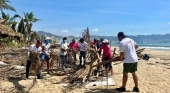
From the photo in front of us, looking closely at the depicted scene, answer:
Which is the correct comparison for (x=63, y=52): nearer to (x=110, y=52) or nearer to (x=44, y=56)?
(x=44, y=56)

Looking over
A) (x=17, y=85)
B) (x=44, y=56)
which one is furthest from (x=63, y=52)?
(x=17, y=85)

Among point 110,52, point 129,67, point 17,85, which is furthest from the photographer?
point 110,52

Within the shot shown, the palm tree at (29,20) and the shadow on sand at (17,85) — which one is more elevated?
the palm tree at (29,20)

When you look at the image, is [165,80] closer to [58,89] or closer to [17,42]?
[58,89]

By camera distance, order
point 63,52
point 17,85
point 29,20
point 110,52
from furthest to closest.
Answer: point 29,20, point 63,52, point 110,52, point 17,85

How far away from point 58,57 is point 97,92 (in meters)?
4.04

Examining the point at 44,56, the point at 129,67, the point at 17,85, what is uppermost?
the point at 44,56

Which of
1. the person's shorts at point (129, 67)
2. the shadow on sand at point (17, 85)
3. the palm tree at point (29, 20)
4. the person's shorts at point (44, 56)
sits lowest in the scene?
the shadow on sand at point (17, 85)

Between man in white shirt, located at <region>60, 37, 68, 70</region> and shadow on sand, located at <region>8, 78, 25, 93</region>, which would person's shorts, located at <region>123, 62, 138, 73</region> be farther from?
man in white shirt, located at <region>60, 37, 68, 70</region>

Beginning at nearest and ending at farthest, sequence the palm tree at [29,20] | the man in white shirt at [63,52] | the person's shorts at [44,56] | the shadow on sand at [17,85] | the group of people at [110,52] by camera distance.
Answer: the group of people at [110,52]
the shadow on sand at [17,85]
the person's shorts at [44,56]
the man in white shirt at [63,52]
the palm tree at [29,20]

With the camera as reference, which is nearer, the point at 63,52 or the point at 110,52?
the point at 110,52

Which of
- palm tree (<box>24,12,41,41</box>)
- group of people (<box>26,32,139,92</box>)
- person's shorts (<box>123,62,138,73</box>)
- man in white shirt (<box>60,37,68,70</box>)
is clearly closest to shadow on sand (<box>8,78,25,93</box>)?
group of people (<box>26,32,139,92</box>)

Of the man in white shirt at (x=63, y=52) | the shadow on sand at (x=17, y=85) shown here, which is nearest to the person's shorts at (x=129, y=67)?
the shadow on sand at (x=17, y=85)

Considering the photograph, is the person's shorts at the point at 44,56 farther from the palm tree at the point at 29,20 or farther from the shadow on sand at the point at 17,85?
the palm tree at the point at 29,20
